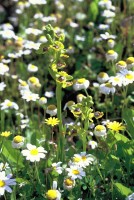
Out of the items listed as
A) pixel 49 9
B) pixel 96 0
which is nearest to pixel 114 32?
pixel 96 0

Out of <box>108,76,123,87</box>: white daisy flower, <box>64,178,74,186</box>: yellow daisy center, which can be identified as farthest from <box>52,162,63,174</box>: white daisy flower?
<box>108,76,123,87</box>: white daisy flower

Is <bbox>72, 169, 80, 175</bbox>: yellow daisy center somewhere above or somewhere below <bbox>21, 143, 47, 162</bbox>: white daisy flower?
below

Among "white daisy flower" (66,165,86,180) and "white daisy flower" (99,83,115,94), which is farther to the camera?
"white daisy flower" (99,83,115,94)

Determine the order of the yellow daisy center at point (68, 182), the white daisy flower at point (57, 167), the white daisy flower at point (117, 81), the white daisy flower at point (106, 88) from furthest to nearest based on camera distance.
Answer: the white daisy flower at point (106, 88) < the white daisy flower at point (117, 81) < the white daisy flower at point (57, 167) < the yellow daisy center at point (68, 182)

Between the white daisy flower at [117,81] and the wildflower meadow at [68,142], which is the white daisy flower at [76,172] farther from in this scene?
the white daisy flower at [117,81]

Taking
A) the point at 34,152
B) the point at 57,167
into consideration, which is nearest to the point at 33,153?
the point at 34,152

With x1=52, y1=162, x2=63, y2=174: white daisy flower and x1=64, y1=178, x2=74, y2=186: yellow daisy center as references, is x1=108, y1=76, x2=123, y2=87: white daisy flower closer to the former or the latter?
x1=52, y1=162, x2=63, y2=174: white daisy flower

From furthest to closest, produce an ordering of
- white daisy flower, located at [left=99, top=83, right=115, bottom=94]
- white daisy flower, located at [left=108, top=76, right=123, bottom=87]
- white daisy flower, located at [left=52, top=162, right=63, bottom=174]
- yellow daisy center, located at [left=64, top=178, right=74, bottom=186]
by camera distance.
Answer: white daisy flower, located at [left=99, top=83, right=115, bottom=94]
white daisy flower, located at [left=108, top=76, right=123, bottom=87]
white daisy flower, located at [left=52, top=162, right=63, bottom=174]
yellow daisy center, located at [left=64, top=178, right=74, bottom=186]

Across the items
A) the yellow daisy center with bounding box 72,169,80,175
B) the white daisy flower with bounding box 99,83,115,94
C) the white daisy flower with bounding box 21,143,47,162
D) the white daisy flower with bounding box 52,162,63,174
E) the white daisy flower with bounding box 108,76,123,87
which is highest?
the white daisy flower with bounding box 108,76,123,87

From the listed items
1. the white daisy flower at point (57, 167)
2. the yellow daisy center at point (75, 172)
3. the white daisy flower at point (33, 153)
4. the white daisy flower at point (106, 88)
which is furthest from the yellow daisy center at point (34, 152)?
the white daisy flower at point (106, 88)

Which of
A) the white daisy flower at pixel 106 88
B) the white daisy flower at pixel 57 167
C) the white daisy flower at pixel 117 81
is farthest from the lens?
the white daisy flower at pixel 106 88

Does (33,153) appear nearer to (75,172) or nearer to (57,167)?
(57,167)
